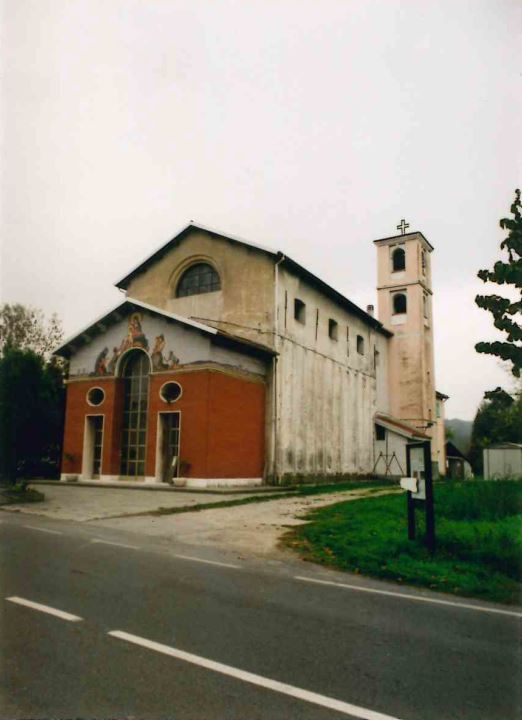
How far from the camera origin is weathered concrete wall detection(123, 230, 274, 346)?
2478 cm

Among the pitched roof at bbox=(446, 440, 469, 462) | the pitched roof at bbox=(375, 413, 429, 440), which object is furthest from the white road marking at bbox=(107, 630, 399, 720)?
the pitched roof at bbox=(446, 440, 469, 462)

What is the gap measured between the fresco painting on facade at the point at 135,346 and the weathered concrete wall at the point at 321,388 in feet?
16.5

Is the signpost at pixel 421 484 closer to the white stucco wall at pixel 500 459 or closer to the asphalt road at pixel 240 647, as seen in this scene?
the asphalt road at pixel 240 647

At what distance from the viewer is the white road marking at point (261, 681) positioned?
3506mm

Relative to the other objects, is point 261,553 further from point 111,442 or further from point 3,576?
point 111,442

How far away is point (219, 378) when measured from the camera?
69.2 ft

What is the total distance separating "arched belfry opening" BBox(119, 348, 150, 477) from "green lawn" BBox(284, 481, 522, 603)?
11.2 m

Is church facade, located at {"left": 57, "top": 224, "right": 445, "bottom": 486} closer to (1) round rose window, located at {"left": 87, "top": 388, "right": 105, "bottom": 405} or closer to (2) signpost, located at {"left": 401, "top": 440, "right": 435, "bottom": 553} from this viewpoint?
(1) round rose window, located at {"left": 87, "top": 388, "right": 105, "bottom": 405}

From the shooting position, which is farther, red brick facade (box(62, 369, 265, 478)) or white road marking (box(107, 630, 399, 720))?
red brick facade (box(62, 369, 265, 478))

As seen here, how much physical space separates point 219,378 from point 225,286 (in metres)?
6.17

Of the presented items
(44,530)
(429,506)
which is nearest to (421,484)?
(429,506)

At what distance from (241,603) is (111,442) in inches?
707

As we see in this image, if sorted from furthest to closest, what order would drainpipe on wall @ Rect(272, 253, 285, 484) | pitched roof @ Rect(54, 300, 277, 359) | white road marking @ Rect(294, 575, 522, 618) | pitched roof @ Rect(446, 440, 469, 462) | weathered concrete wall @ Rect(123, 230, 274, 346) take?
pitched roof @ Rect(446, 440, 469, 462), weathered concrete wall @ Rect(123, 230, 274, 346), drainpipe on wall @ Rect(272, 253, 285, 484), pitched roof @ Rect(54, 300, 277, 359), white road marking @ Rect(294, 575, 522, 618)

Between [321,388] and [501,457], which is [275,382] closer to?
[321,388]
